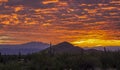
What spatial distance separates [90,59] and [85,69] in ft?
8.82

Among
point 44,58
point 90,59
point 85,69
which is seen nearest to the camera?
point 85,69

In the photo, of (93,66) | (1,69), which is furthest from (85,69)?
(1,69)

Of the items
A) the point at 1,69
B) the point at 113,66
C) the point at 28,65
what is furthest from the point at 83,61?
the point at 1,69

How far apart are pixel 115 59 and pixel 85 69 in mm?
5298

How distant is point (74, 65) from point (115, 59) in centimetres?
509

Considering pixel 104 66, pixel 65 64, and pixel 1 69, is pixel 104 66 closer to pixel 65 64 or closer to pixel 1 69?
pixel 65 64

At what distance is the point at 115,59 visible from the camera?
40031mm

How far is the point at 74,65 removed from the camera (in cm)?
3772

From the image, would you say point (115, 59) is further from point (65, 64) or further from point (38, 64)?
point (38, 64)

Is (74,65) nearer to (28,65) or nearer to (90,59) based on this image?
(90,59)

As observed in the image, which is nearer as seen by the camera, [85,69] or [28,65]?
[85,69]

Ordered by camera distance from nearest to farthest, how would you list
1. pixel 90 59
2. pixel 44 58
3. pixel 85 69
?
1. pixel 85 69
2. pixel 90 59
3. pixel 44 58

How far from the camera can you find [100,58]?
40531 millimetres

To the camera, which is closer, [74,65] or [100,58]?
[74,65]
